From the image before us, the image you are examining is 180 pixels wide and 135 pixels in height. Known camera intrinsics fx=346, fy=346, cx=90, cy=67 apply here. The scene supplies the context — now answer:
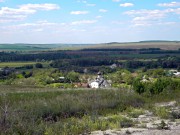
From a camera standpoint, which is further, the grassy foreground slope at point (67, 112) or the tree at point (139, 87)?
the tree at point (139, 87)

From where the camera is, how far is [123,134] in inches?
437

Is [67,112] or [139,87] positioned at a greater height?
[67,112]

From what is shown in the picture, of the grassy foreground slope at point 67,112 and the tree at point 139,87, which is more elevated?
the grassy foreground slope at point 67,112

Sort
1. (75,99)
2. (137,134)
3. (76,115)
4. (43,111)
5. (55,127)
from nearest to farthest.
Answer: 1. (137,134)
2. (55,127)
3. (43,111)
4. (76,115)
5. (75,99)

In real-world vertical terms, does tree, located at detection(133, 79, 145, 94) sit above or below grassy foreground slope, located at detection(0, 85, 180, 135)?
below

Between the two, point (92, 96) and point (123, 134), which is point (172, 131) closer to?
point (123, 134)

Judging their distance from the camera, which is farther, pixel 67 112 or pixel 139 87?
pixel 139 87

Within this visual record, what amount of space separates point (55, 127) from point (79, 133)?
91 cm

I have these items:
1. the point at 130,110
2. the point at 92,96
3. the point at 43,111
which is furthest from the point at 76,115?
the point at 92,96

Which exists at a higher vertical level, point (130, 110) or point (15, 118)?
point (15, 118)

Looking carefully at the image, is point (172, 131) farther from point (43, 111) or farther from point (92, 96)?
point (92, 96)

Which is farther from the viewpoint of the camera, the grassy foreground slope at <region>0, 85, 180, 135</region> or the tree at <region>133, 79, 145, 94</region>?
the tree at <region>133, 79, 145, 94</region>

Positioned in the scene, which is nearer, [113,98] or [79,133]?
[79,133]

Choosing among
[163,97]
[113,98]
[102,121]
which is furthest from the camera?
[163,97]
